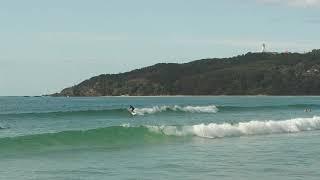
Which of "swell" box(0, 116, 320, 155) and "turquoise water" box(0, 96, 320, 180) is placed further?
"swell" box(0, 116, 320, 155)

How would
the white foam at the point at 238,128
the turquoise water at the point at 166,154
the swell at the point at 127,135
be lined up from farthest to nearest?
the white foam at the point at 238,128
the swell at the point at 127,135
the turquoise water at the point at 166,154

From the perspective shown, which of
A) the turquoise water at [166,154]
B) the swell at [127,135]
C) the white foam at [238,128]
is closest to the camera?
the turquoise water at [166,154]

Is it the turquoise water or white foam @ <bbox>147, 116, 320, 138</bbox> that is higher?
white foam @ <bbox>147, 116, 320, 138</bbox>

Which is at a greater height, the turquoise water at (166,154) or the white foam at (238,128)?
the white foam at (238,128)

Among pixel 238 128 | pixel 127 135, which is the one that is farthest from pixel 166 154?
pixel 238 128

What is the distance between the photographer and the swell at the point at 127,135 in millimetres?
30031

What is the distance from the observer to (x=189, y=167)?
21500 millimetres

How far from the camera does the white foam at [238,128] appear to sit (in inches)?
1414

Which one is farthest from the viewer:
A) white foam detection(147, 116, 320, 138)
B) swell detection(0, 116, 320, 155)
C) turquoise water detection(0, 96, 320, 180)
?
white foam detection(147, 116, 320, 138)

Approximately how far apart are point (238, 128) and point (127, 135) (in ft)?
22.8

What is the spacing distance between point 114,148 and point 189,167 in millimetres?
8340

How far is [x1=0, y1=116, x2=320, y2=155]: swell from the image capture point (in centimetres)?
3003

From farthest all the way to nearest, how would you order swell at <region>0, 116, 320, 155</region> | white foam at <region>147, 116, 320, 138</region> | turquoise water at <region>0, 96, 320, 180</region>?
1. white foam at <region>147, 116, 320, 138</region>
2. swell at <region>0, 116, 320, 155</region>
3. turquoise water at <region>0, 96, 320, 180</region>

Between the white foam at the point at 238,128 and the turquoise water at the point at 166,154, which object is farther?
the white foam at the point at 238,128
